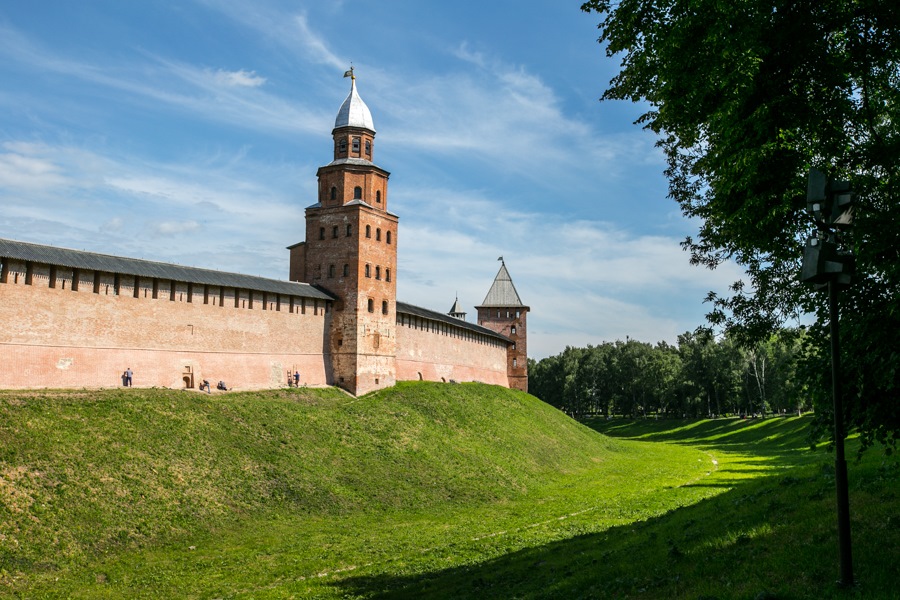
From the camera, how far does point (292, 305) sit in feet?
103

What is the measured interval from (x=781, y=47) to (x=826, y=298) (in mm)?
3653

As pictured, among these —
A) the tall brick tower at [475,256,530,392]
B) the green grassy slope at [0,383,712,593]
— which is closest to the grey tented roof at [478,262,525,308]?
the tall brick tower at [475,256,530,392]

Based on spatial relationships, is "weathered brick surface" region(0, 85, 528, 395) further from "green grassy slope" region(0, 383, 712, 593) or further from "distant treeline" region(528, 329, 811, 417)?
"distant treeline" region(528, 329, 811, 417)

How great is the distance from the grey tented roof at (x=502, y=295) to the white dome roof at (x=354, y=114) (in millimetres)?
27912

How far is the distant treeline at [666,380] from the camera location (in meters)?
64.8

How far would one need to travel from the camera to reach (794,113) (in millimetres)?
9672

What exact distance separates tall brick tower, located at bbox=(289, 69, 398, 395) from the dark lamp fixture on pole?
2722 cm

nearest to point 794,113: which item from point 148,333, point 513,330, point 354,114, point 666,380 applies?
point 148,333

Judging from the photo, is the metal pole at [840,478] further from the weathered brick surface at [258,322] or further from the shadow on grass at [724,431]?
the shadow on grass at [724,431]

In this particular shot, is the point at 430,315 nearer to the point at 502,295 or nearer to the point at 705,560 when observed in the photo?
the point at 502,295

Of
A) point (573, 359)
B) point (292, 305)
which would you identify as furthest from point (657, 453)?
point (573, 359)

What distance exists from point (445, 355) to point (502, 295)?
19529mm

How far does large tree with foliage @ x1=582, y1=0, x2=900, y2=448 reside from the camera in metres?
8.34

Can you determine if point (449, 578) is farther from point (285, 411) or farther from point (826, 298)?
point (285, 411)
